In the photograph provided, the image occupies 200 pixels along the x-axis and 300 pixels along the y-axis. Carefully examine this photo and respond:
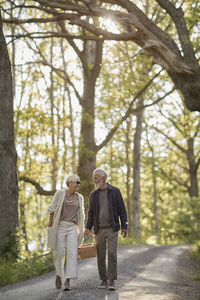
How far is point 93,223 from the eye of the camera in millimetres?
7602

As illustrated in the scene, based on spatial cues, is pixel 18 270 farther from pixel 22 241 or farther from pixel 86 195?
pixel 86 195

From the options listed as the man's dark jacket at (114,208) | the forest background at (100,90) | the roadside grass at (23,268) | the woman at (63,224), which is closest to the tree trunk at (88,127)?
the forest background at (100,90)

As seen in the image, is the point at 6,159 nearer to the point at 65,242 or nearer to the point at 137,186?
the point at 65,242

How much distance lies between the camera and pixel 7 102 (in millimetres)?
11609

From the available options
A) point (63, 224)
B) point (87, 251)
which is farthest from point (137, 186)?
point (63, 224)

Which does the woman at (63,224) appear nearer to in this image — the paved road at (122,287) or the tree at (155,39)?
the paved road at (122,287)

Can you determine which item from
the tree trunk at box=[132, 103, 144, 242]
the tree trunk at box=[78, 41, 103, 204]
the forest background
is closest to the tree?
the forest background

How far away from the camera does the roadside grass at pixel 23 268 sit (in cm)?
855

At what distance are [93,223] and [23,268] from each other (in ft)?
9.17

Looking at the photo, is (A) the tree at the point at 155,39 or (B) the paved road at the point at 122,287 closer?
(B) the paved road at the point at 122,287

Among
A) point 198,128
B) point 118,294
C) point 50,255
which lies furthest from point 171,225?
point 118,294

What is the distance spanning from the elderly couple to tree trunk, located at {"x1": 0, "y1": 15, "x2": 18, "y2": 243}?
380 cm

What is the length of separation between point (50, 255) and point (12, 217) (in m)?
1.55

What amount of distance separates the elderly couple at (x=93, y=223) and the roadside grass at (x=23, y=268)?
5.29 feet
